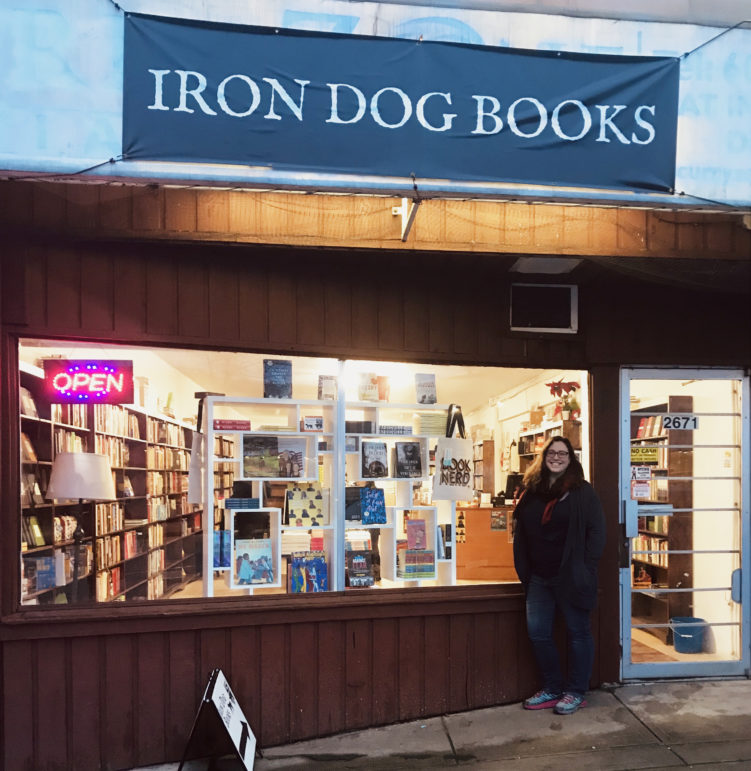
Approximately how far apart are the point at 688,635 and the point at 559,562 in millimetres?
1453

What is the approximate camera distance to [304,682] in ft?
16.5

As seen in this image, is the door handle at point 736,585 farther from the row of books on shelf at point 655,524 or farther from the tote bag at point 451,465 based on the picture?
the tote bag at point 451,465

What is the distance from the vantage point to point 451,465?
566 centimetres

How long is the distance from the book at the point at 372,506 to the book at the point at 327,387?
0.68m

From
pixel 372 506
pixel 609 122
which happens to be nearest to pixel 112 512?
pixel 372 506

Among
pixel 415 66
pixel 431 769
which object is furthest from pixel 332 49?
pixel 431 769

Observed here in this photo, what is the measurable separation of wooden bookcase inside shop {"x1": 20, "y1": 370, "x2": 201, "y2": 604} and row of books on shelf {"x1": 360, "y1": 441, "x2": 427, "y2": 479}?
1.19 m

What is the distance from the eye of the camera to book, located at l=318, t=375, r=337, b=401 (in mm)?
5383

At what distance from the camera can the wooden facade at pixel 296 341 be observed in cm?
466

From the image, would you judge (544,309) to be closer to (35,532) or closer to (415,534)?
(415,534)

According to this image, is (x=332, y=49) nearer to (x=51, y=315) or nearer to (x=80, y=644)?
(x=51, y=315)

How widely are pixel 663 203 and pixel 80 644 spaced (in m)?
4.11

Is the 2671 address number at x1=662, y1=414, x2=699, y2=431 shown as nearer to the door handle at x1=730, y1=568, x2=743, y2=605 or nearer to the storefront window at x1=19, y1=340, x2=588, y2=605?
the storefront window at x1=19, y1=340, x2=588, y2=605

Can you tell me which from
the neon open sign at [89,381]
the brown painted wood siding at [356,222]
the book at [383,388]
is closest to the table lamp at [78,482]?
the neon open sign at [89,381]
